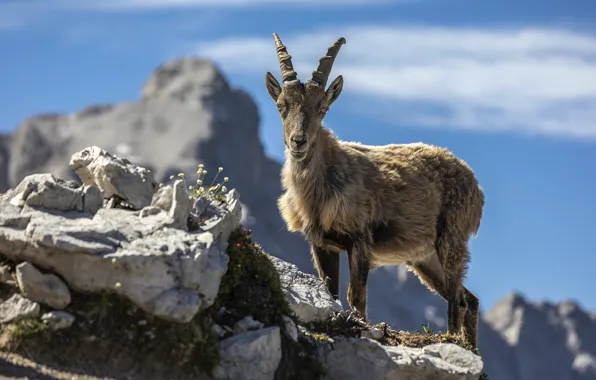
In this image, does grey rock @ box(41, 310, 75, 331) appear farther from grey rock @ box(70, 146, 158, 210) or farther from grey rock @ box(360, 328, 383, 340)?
grey rock @ box(360, 328, 383, 340)

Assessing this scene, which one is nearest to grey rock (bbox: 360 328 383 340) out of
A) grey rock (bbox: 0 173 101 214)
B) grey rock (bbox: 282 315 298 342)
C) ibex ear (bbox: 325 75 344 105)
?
grey rock (bbox: 282 315 298 342)

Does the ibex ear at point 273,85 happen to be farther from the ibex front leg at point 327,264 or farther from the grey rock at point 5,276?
the grey rock at point 5,276

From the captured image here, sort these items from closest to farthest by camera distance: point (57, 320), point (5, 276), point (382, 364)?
point (57, 320)
point (5, 276)
point (382, 364)

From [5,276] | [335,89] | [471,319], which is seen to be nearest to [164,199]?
[5,276]

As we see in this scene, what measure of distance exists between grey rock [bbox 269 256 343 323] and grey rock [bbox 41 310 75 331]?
3.57m

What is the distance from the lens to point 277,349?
44.1 ft

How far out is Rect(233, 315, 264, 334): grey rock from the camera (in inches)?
532

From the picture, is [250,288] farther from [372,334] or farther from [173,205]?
[372,334]

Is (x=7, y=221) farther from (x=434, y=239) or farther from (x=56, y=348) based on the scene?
(x=434, y=239)

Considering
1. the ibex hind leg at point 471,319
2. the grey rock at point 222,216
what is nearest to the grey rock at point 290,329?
the grey rock at point 222,216

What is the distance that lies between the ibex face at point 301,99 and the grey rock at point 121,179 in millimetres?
3276

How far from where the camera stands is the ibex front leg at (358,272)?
1769 centimetres

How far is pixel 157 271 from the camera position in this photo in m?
12.9

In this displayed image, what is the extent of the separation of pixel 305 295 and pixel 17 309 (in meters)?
4.59
